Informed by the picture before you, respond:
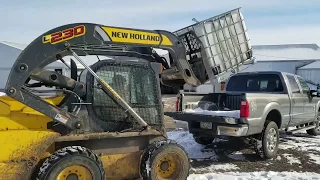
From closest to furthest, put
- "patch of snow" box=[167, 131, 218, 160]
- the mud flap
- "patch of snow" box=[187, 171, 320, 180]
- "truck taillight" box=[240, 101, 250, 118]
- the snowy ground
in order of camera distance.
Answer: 1. the mud flap
2. "patch of snow" box=[187, 171, 320, 180]
3. the snowy ground
4. "truck taillight" box=[240, 101, 250, 118]
5. "patch of snow" box=[167, 131, 218, 160]

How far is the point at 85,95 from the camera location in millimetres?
5215

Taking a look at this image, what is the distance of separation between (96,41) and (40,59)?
0.82 meters

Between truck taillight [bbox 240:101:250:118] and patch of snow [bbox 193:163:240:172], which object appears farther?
truck taillight [bbox 240:101:250:118]

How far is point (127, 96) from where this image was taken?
5.51m

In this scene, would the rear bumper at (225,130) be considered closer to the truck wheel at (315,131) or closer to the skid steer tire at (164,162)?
the skid steer tire at (164,162)

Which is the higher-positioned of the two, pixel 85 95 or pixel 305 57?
pixel 305 57

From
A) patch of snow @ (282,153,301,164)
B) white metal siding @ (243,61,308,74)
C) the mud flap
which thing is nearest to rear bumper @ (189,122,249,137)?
patch of snow @ (282,153,301,164)

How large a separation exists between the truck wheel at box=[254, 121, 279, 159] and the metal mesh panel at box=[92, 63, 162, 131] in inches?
116

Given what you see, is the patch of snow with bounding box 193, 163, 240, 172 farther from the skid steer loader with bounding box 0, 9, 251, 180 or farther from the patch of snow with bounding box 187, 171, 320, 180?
the skid steer loader with bounding box 0, 9, 251, 180

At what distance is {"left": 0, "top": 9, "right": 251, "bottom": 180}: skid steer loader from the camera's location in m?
4.58

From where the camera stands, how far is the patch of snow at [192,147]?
8258mm

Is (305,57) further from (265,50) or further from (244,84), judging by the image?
(244,84)

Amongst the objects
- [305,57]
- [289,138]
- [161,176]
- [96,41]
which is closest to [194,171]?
[161,176]

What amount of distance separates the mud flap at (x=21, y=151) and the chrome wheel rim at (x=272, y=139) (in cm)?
498
